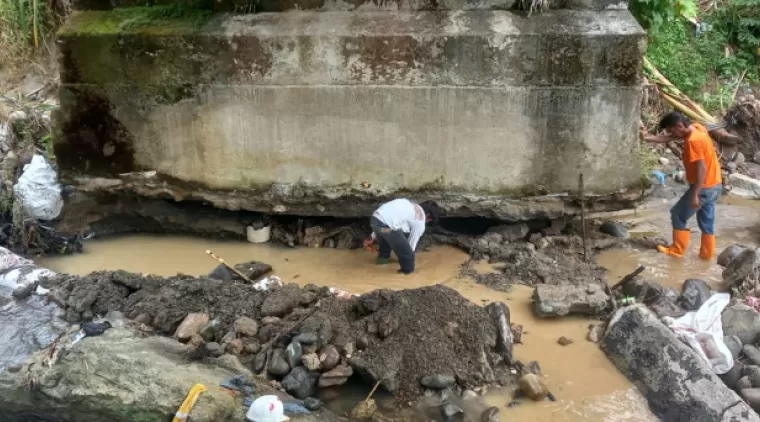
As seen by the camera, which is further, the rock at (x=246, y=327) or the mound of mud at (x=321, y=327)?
the rock at (x=246, y=327)

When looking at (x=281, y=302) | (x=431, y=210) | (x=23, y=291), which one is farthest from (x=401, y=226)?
(x=23, y=291)

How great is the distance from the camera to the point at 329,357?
4.73m

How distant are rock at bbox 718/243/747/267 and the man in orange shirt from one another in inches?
5.5

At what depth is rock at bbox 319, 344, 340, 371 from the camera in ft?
15.4

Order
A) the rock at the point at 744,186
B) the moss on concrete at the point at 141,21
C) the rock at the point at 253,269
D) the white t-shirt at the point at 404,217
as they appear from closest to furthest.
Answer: the white t-shirt at the point at 404,217 → the rock at the point at 253,269 → the moss on concrete at the point at 141,21 → the rock at the point at 744,186

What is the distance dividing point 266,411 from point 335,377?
738 mm

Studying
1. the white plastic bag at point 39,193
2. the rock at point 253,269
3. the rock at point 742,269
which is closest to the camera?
the rock at point 742,269

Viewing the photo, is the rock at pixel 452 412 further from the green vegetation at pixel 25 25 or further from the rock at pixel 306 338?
the green vegetation at pixel 25 25

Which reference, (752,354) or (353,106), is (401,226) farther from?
(752,354)

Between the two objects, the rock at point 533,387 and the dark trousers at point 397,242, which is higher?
the dark trousers at point 397,242

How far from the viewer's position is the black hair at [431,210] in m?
6.41

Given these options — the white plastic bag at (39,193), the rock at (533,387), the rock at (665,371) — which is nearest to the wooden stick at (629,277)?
the rock at (665,371)

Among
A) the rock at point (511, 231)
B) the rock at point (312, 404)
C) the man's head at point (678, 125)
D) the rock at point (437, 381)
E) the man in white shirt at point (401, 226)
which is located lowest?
the rock at point (312, 404)

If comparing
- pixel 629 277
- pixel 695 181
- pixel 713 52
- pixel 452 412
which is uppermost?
pixel 713 52
